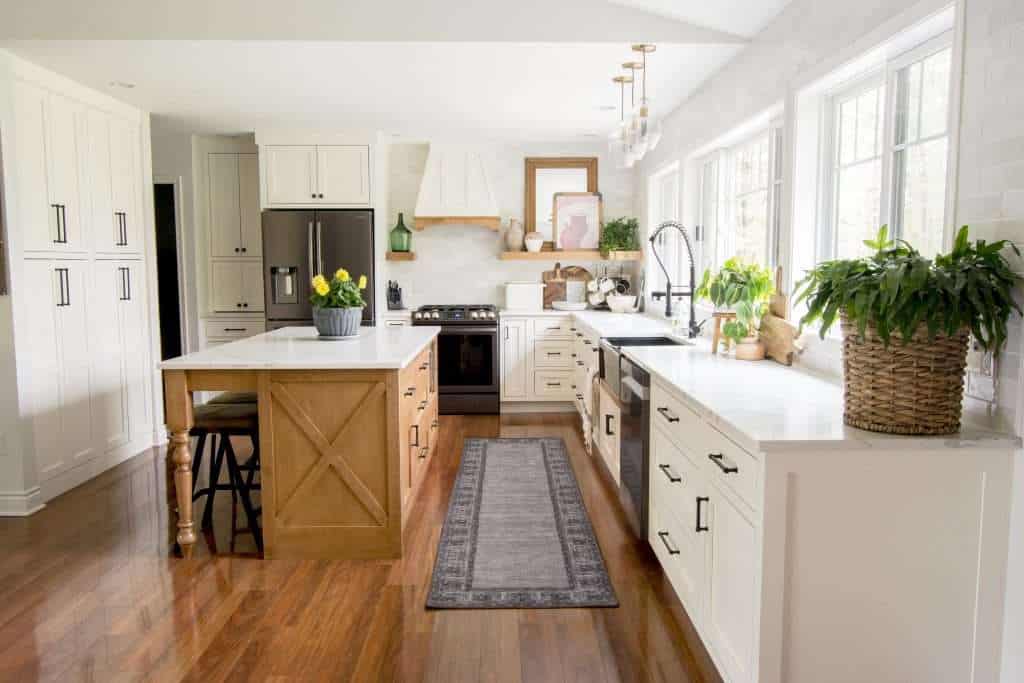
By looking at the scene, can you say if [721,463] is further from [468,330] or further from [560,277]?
[560,277]

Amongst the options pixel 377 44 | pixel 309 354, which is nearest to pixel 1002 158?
pixel 309 354

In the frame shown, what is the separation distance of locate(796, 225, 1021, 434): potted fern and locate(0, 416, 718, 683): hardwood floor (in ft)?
3.48

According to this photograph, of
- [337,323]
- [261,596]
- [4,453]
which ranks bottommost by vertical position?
[261,596]

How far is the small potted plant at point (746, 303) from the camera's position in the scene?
3.41m

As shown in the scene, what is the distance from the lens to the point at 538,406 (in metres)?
6.71

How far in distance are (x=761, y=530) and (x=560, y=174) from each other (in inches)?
216

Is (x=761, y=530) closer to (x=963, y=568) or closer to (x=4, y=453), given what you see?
(x=963, y=568)

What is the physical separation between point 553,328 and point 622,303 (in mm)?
636

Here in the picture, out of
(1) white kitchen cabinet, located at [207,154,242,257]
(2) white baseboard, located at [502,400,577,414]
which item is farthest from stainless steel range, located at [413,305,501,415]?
(1) white kitchen cabinet, located at [207,154,242,257]

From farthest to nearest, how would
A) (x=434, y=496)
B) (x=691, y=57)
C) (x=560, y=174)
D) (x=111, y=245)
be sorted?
(x=560, y=174)
(x=111, y=245)
(x=434, y=496)
(x=691, y=57)

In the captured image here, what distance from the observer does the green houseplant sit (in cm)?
677

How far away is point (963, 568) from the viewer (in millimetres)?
1884

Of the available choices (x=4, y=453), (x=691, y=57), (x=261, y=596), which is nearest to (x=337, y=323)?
(x=261, y=596)

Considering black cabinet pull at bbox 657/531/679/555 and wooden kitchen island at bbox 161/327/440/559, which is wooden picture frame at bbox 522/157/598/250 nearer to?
wooden kitchen island at bbox 161/327/440/559
